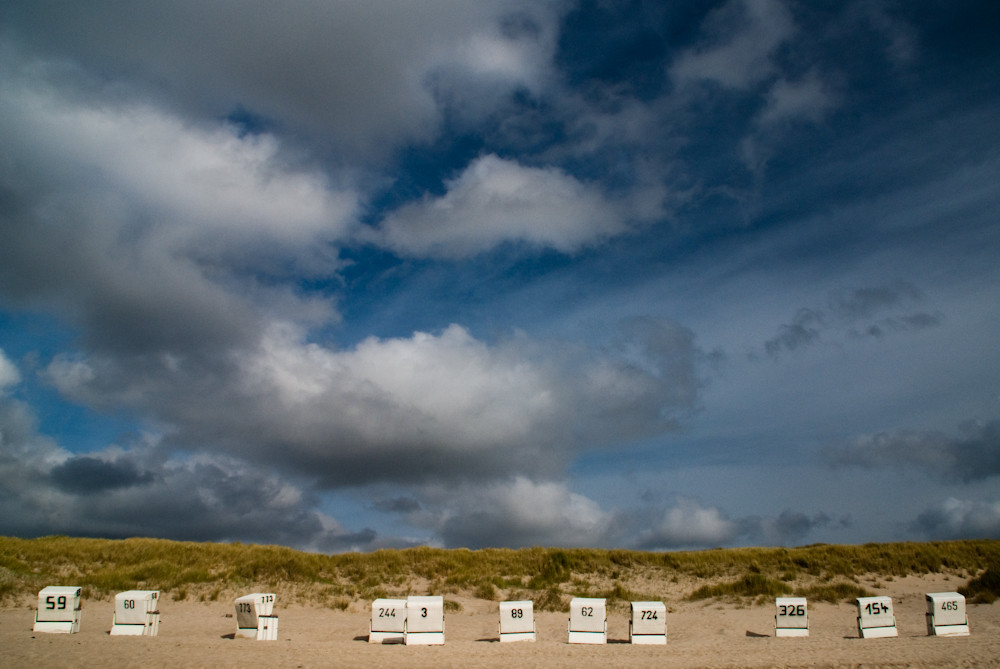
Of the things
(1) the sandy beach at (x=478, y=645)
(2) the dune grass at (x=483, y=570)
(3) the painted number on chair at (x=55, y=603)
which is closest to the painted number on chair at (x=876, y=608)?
(1) the sandy beach at (x=478, y=645)

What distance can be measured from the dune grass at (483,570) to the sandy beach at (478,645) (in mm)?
3016

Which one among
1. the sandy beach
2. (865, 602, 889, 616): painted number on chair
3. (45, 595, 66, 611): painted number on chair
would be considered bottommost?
the sandy beach

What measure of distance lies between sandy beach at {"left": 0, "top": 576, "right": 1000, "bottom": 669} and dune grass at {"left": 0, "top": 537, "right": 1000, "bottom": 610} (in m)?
3.02

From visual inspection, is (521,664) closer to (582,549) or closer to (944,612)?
(944,612)

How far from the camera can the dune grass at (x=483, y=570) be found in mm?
27641

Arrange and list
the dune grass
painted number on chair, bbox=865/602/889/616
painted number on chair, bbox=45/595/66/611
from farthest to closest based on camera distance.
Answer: the dune grass, painted number on chair, bbox=865/602/889/616, painted number on chair, bbox=45/595/66/611

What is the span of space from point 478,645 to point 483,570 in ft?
53.0

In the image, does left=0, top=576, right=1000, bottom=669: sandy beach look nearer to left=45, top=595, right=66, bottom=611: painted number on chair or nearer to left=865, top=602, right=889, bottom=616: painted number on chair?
left=45, top=595, right=66, bottom=611: painted number on chair

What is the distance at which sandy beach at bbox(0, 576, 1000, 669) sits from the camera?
1502 cm

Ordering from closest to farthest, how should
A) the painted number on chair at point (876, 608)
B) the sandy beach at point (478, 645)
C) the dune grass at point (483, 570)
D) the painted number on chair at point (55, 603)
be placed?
the sandy beach at point (478, 645)
the painted number on chair at point (55, 603)
the painted number on chair at point (876, 608)
the dune grass at point (483, 570)

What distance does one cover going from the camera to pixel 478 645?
1848cm

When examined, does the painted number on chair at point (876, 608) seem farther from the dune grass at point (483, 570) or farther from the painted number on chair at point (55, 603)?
the painted number on chair at point (55, 603)

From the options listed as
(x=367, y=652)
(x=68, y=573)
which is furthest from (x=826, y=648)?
(x=68, y=573)

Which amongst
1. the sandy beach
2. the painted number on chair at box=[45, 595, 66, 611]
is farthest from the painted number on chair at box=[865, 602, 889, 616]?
the painted number on chair at box=[45, 595, 66, 611]
